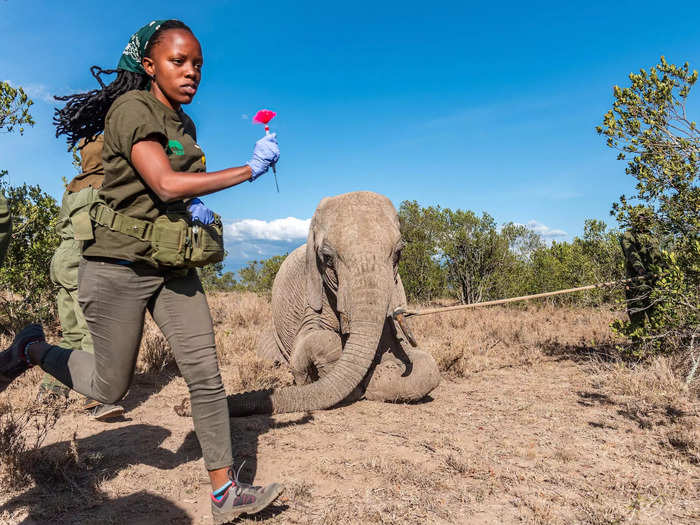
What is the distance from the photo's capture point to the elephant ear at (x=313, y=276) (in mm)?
5395

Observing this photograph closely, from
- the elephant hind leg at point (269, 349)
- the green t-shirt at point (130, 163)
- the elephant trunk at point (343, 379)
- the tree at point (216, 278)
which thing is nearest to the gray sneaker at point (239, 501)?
the green t-shirt at point (130, 163)

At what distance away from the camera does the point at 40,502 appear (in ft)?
9.80

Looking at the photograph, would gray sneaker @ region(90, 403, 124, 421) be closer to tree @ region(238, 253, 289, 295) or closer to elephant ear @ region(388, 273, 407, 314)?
elephant ear @ region(388, 273, 407, 314)

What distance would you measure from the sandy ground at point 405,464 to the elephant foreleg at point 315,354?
0.52 m

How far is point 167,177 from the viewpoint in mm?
2459

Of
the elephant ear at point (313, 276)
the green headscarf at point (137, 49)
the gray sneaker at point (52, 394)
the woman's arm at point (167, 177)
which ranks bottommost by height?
the gray sneaker at point (52, 394)

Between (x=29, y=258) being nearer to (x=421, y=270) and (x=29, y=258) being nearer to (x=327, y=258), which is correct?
(x=327, y=258)

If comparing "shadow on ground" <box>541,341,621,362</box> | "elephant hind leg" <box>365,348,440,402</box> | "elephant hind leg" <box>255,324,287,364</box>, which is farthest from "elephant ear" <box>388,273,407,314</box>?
"shadow on ground" <box>541,341,621,362</box>

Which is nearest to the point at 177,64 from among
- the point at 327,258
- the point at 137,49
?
the point at 137,49

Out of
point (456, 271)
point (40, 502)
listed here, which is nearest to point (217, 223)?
point (40, 502)

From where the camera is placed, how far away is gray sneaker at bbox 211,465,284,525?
2619 millimetres

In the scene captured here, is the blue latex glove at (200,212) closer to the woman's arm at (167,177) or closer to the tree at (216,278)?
the woman's arm at (167,177)

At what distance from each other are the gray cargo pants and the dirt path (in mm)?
625

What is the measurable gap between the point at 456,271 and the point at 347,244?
10.4 m
